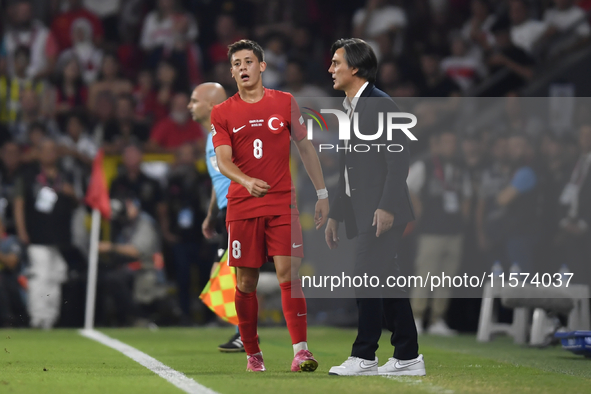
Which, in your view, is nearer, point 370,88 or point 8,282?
point 370,88

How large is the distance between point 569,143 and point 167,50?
7.73 metres

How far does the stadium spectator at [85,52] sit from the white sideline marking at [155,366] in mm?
5635

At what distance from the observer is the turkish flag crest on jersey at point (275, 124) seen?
6336 millimetres

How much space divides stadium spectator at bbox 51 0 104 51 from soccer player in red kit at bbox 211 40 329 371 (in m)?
9.88

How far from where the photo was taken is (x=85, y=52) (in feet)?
50.8

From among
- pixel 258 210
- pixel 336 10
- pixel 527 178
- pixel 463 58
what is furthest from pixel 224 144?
pixel 336 10

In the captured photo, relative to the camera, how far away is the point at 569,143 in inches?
377

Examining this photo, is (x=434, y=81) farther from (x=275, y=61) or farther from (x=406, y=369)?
(x=406, y=369)

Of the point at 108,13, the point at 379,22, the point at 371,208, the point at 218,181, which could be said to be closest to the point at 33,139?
the point at 108,13

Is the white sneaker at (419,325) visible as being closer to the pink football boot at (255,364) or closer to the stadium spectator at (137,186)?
the stadium spectator at (137,186)

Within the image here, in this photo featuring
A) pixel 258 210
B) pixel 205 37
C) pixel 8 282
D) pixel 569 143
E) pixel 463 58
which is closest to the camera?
pixel 258 210

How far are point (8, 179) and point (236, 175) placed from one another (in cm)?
749

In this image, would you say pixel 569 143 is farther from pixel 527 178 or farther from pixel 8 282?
pixel 8 282

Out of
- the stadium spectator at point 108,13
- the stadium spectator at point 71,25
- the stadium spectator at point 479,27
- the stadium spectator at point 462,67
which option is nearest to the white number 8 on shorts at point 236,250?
the stadium spectator at point 462,67
